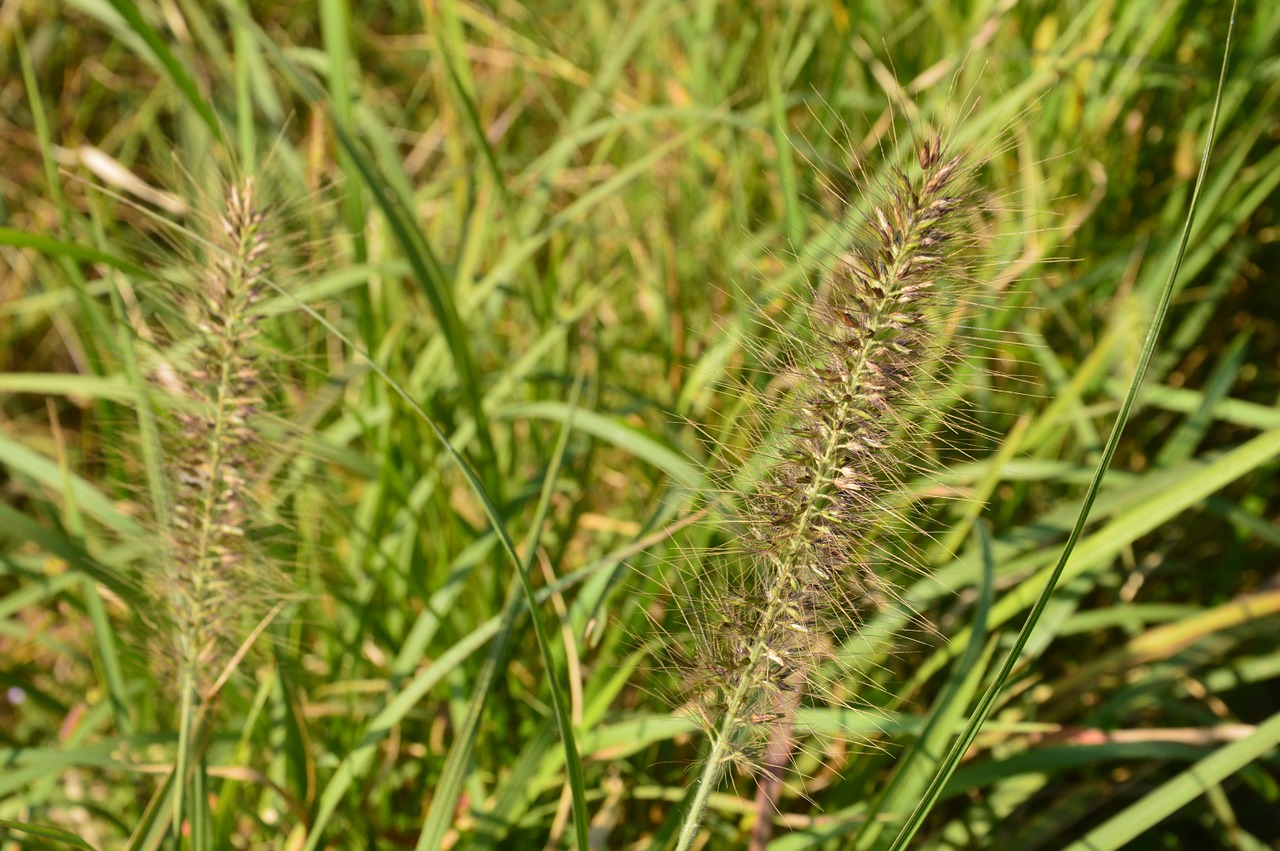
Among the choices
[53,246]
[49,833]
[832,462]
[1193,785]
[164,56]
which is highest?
[164,56]

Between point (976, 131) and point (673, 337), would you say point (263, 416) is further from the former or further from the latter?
point (976, 131)

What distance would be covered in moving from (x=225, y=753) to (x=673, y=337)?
1376mm

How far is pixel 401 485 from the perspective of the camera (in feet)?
6.65

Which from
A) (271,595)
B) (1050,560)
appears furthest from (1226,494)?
(271,595)

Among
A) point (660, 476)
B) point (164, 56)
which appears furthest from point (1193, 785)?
point (164, 56)

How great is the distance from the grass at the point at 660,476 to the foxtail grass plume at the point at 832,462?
12 centimetres

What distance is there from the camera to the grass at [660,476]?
1.56m

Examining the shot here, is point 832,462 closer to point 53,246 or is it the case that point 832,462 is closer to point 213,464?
point 213,464

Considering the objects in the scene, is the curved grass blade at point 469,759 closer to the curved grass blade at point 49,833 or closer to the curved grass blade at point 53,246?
the curved grass blade at point 49,833

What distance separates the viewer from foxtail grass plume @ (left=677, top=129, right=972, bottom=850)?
39.6 inches

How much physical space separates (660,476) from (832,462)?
50.1 inches

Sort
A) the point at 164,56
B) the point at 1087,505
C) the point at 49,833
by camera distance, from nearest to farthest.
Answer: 1. the point at 1087,505
2. the point at 49,833
3. the point at 164,56

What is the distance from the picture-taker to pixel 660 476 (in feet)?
7.49

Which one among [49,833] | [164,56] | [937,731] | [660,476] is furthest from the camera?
[660,476]
